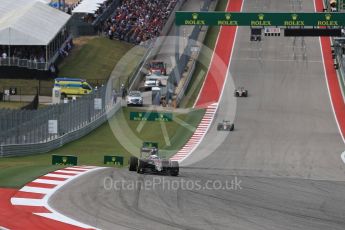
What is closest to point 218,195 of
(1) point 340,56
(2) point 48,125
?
(2) point 48,125

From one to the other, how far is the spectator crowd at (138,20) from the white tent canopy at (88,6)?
1.90 m

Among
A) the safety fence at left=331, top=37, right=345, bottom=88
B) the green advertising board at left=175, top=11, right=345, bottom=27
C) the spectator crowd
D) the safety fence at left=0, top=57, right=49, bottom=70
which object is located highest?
the spectator crowd

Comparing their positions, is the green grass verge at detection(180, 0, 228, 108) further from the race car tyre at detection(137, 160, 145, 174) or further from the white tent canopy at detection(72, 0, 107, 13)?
the race car tyre at detection(137, 160, 145, 174)

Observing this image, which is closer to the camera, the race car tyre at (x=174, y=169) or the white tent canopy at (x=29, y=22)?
the race car tyre at (x=174, y=169)

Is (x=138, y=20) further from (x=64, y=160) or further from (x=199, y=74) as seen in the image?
(x=64, y=160)

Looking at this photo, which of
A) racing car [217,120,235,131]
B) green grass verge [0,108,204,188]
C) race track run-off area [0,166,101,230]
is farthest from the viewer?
racing car [217,120,235,131]

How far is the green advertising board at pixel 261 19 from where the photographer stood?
216 ft

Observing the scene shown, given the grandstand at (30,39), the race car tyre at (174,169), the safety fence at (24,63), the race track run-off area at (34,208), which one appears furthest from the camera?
the safety fence at (24,63)

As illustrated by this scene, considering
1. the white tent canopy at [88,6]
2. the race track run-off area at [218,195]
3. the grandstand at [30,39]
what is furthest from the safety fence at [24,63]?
the race track run-off area at [218,195]

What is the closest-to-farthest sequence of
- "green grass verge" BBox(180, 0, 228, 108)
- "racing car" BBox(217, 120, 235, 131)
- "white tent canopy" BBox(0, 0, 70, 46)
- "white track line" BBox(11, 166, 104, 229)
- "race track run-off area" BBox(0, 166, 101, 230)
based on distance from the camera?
1. "race track run-off area" BBox(0, 166, 101, 230)
2. "white track line" BBox(11, 166, 104, 229)
3. "racing car" BBox(217, 120, 235, 131)
4. "white tent canopy" BBox(0, 0, 70, 46)
5. "green grass verge" BBox(180, 0, 228, 108)

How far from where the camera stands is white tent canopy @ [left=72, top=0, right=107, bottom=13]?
3123 inches

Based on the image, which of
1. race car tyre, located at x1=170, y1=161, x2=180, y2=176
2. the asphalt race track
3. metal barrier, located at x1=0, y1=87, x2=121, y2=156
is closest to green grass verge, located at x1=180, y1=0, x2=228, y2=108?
the asphalt race track

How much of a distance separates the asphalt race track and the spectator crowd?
8359mm

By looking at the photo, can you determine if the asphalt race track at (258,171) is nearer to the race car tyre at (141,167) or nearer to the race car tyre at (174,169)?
the race car tyre at (141,167)
